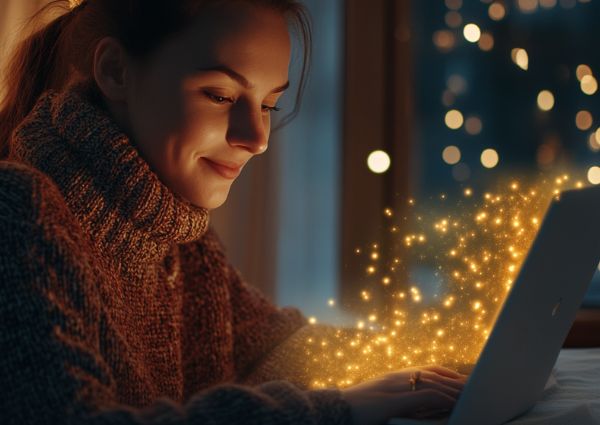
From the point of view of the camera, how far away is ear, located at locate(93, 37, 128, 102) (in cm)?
108

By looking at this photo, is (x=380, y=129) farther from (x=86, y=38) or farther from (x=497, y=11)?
(x=86, y=38)

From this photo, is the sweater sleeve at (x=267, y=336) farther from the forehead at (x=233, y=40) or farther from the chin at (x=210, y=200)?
the forehead at (x=233, y=40)

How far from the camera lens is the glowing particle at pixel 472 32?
2486 millimetres

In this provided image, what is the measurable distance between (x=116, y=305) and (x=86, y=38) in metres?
0.45

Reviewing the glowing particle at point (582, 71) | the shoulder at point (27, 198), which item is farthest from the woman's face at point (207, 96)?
the glowing particle at point (582, 71)

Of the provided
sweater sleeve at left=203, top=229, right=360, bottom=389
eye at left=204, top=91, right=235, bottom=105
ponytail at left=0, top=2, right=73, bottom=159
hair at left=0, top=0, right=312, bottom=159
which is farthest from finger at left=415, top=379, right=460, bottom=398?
ponytail at left=0, top=2, right=73, bottom=159

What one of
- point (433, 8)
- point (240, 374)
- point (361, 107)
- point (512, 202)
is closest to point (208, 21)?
point (512, 202)

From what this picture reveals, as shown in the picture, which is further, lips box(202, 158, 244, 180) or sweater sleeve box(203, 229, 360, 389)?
sweater sleeve box(203, 229, 360, 389)

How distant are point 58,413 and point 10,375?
0.07 m

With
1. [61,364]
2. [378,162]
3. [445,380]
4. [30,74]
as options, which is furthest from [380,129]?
[61,364]

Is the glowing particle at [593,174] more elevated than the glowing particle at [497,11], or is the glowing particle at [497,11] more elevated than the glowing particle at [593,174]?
the glowing particle at [497,11]

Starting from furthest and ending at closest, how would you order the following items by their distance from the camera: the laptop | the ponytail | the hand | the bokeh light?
the bokeh light
the ponytail
the hand
the laptop

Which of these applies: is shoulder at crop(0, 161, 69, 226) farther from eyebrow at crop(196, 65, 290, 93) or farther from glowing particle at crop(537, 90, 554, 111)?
glowing particle at crop(537, 90, 554, 111)

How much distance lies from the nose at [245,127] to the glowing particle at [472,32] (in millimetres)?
1644
